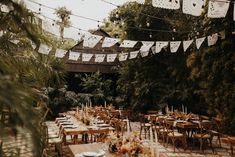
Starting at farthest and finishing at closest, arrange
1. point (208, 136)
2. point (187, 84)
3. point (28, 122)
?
1. point (187, 84)
2. point (208, 136)
3. point (28, 122)

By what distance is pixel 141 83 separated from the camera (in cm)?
1516

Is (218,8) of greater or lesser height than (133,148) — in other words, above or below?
above

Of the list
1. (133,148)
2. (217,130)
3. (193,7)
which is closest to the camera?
(133,148)

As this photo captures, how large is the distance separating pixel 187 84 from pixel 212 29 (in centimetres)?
327

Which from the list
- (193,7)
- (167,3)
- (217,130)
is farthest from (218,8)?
(217,130)

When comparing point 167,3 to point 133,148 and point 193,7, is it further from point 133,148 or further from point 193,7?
point 133,148

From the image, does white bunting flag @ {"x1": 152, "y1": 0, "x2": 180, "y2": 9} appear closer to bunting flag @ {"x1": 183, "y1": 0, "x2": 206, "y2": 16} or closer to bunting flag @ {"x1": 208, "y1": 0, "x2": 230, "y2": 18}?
bunting flag @ {"x1": 183, "y1": 0, "x2": 206, "y2": 16}

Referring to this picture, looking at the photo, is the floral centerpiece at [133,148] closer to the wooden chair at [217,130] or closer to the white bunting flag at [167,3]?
the white bunting flag at [167,3]

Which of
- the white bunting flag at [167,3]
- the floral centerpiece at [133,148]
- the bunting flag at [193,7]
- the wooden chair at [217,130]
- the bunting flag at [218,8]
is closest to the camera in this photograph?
the floral centerpiece at [133,148]

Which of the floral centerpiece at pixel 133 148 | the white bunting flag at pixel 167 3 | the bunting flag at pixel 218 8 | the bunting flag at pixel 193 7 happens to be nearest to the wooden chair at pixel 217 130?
the bunting flag at pixel 218 8

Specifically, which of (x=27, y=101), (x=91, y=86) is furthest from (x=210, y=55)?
(x=27, y=101)

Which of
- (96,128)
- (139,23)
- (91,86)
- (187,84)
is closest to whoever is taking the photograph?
(96,128)

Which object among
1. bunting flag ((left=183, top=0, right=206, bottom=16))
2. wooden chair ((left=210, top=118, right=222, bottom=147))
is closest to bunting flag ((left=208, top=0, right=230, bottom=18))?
bunting flag ((left=183, top=0, right=206, bottom=16))

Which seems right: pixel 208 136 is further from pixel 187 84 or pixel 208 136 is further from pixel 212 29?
pixel 187 84
